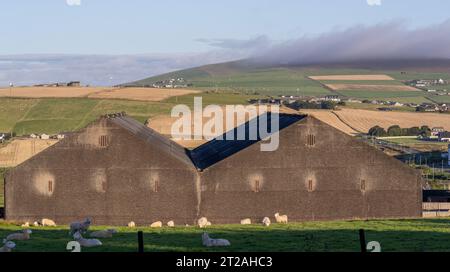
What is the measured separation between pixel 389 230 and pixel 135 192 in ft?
61.3

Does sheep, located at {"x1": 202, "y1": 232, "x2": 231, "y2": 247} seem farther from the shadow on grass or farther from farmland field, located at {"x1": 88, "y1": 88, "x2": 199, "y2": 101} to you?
farmland field, located at {"x1": 88, "y1": 88, "x2": 199, "y2": 101}

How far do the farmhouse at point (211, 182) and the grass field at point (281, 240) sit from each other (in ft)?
42.5

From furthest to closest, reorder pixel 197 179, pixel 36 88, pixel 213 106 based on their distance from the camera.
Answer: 1. pixel 36 88
2. pixel 213 106
3. pixel 197 179

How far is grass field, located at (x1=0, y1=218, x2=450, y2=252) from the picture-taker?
90.3 ft

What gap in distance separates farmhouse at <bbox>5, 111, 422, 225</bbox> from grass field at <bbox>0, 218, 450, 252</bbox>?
42.5 feet

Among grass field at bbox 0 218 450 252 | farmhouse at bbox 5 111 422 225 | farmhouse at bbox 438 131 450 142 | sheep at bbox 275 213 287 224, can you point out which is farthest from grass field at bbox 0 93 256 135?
grass field at bbox 0 218 450 252

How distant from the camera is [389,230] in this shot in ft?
114

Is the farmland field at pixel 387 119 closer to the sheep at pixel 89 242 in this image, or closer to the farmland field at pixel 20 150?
the farmland field at pixel 20 150

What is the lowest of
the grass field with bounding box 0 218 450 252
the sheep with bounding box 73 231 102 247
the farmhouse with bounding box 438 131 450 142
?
the grass field with bounding box 0 218 450 252

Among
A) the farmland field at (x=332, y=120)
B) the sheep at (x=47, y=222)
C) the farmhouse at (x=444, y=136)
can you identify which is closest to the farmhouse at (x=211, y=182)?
the sheep at (x=47, y=222)

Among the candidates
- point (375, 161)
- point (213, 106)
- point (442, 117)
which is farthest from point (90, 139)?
point (442, 117)

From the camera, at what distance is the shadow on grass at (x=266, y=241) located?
1080 inches
